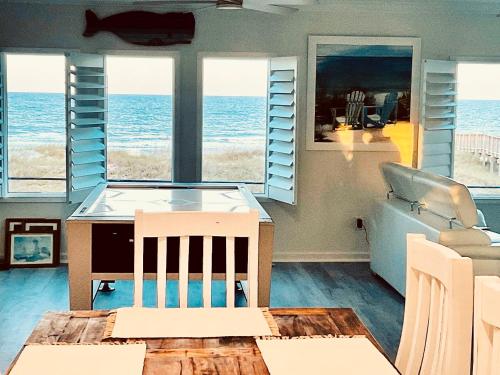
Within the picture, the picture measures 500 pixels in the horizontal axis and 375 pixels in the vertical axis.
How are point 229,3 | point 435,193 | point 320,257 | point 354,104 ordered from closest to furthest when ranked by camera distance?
point 229,3
point 435,193
point 354,104
point 320,257

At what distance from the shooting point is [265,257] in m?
4.44

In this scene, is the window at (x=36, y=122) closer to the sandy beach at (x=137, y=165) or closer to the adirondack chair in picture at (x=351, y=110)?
the sandy beach at (x=137, y=165)

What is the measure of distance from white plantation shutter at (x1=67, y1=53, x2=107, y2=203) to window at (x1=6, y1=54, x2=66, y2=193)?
1.55 ft

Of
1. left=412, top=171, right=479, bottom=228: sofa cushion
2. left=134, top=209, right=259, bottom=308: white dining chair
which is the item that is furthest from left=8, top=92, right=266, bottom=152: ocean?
left=134, top=209, right=259, bottom=308: white dining chair

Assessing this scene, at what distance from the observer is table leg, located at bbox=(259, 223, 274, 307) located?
174 inches

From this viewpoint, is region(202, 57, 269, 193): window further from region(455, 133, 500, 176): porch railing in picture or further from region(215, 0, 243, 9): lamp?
region(215, 0, 243, 9): lamp

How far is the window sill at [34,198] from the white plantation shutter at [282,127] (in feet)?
6.45

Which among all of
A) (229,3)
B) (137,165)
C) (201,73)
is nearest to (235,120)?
(201,73)

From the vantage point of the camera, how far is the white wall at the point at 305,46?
23.1ft

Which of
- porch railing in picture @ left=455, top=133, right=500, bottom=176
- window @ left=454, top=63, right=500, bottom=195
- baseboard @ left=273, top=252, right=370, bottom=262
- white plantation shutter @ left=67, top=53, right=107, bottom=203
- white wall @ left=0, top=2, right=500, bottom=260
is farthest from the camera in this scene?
porch railing in picture @ left=455, top=133, right=500, bottom=176

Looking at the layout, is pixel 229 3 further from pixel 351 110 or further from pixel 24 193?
pixel 24 193

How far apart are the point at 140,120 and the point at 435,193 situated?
3326 mm

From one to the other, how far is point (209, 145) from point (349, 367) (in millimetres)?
5600

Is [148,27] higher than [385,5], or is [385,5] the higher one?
[385,5]
